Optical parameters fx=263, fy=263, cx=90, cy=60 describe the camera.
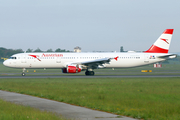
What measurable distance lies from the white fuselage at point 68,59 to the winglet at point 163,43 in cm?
141

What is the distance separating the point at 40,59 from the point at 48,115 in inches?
1307

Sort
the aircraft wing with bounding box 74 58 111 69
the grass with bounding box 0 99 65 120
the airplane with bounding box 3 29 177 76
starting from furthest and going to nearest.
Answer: the airplane with bounding box 3 29 177 76
the aircraft wing with bounding box 74 58 111 69
the grass with bounding box 0 99 65 120

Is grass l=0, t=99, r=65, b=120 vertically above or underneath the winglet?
underneath

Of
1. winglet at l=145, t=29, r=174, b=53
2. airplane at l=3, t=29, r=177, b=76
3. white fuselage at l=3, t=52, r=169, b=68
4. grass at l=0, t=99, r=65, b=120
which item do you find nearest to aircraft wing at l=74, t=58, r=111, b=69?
airplane at l=3, t=29, r=177, b=76

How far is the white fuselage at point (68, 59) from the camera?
142 ft

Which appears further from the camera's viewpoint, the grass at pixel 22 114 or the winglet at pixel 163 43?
the winglet at pixel 163 43

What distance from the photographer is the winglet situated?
46469 millimetres

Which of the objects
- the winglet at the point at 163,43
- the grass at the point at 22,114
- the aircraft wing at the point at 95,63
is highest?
the winglet at the point at 163,43

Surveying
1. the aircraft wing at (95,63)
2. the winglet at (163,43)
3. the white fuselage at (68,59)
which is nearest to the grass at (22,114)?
the aircraft wing at (95,63)

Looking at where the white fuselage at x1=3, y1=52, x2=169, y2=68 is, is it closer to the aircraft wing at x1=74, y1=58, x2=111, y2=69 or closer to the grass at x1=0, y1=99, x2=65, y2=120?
the aircraft wing at x1=74, y1=58, x2=111, y2=69

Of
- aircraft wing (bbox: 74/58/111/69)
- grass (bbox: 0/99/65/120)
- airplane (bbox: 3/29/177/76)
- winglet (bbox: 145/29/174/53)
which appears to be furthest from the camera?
winglet (bbox: 145/29/174/53)

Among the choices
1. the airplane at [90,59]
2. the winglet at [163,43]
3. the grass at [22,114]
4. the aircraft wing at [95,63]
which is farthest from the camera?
the winglet at [163,43]

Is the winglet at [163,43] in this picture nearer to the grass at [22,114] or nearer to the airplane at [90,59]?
the airplane at [90,59]

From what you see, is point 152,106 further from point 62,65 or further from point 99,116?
point 62,65
